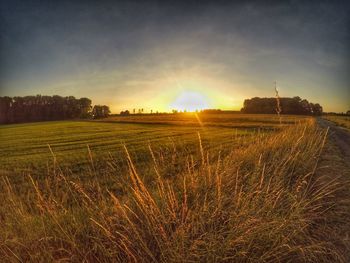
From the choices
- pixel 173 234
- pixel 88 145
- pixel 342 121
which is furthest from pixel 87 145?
pixel 342 121

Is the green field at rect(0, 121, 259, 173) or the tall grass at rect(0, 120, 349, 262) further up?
the tall grass at rect(0, 120, 349, 262)

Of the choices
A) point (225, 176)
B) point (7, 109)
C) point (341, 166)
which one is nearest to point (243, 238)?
point (225, 176)

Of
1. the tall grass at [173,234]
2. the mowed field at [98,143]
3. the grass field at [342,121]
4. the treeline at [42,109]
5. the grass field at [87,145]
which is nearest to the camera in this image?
the tall grass at [173,234]

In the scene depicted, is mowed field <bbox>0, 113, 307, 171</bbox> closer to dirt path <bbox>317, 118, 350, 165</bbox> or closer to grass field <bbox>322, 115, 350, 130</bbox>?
dirt path <bbox>317, 118, 350, 165</bbox>

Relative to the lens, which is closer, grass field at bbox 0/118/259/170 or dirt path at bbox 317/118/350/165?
dirt path at bbox 317/118/350/165

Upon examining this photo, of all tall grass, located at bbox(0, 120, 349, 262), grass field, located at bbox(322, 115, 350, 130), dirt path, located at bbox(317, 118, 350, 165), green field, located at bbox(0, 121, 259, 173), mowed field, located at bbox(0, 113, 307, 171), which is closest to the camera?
→ tall grass, located at bbox(0, 120, 349, 262)

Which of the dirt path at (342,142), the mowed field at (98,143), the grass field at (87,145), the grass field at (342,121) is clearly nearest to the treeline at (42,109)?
the grass field at (342,121)

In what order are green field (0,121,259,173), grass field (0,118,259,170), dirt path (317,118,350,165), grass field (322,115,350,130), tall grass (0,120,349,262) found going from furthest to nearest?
grass field (322,115,350,130) < grass field (0,118,259,170) < green field (0,121,259,173) < dirt path (317,118,350,165) < tall grass (0,120,349,262)

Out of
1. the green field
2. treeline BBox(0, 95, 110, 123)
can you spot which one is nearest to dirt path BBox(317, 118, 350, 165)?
the green field

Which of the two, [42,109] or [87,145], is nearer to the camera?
[87,145]

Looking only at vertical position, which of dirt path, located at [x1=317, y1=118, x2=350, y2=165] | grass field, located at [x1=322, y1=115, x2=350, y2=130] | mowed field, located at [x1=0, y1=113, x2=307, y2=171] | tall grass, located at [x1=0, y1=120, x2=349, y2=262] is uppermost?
tall grass, located at [x1=0, y1=120, x2=349, y2=262]

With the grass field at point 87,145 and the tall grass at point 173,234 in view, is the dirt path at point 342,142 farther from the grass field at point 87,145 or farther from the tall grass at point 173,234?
the tall grass at point 173,234

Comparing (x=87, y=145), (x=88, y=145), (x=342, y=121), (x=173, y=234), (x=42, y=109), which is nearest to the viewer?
(x=173, y=234)

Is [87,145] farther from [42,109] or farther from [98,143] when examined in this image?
[42,109]
